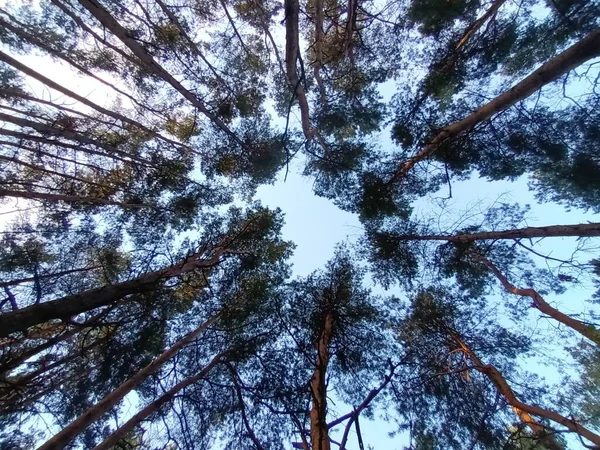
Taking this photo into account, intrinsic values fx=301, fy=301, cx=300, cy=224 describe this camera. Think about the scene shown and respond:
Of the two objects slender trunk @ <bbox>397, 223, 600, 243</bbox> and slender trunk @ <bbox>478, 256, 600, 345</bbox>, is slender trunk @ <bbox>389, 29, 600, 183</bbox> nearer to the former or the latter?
slender trunk @ <bbox>397, 223, 600, 243</bbox>

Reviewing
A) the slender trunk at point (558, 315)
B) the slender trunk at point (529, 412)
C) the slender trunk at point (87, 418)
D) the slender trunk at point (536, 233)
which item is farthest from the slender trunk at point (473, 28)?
the slender trunk at point (87, 418)

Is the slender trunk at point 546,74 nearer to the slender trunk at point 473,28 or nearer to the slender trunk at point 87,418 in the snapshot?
the slender trunk at point 473,28

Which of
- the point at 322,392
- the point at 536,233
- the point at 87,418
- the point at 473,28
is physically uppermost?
the point at 473,28

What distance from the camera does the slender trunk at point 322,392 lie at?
2.09 meters

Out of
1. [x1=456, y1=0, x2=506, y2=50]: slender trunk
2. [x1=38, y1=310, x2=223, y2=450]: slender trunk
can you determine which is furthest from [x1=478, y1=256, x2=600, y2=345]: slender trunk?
[x1=38, y1=310, x2=223, y2=450]: slender trunk

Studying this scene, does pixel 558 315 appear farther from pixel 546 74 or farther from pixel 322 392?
pixel 322 392

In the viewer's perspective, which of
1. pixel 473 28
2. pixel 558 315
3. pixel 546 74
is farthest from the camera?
pixel 473 28

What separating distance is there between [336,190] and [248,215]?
9.06 ft

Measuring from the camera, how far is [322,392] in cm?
187

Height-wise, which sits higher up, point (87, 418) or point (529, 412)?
point (529, 412)

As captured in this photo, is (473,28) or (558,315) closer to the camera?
(558,315)

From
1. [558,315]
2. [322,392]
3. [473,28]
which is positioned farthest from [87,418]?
[473,28]

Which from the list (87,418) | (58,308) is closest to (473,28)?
(58,308)

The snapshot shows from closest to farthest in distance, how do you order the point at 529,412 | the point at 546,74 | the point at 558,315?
1. the point at 546,74
2. the point at 529,412
3. the point at 558,315
